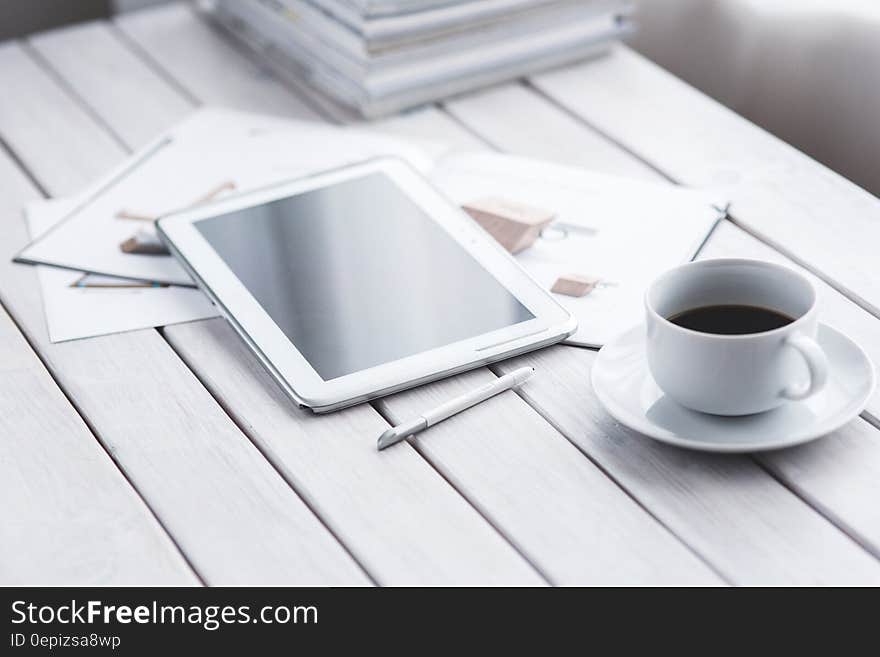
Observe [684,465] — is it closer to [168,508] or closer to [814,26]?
[168,508]

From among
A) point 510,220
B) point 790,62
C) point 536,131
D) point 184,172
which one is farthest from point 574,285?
point 790,62

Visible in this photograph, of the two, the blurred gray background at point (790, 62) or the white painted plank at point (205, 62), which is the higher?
the blurred gray background at point (790, 62)

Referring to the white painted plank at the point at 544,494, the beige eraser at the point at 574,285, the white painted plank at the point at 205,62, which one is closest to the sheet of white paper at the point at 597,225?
the beige eraser at the point at 574,285

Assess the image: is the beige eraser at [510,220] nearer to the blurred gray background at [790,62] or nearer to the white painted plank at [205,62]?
the white painted plank at [205,62]

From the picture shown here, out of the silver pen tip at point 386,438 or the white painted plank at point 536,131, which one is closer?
the silver pen tip at point 386,438

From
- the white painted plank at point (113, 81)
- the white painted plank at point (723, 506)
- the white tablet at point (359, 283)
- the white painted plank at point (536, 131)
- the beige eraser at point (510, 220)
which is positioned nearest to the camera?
the white painted plank at point (723, 506)

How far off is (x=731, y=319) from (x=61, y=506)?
41 centimetres

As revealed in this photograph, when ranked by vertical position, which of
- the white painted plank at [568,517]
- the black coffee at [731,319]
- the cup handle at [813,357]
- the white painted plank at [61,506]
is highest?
the cup handle at [813,357]

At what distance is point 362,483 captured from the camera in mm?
688

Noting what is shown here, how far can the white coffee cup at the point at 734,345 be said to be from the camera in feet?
2.13

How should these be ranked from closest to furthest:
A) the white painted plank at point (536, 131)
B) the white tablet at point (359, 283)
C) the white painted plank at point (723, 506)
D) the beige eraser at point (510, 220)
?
1. the white painted plank at point (723, 506)
2. the white tablet at point (359, 283)
3. the beige eraser at point (510, 220)
4. the white painted plank at point (536, 131)

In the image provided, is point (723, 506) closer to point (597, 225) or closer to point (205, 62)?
point (597, 225)
